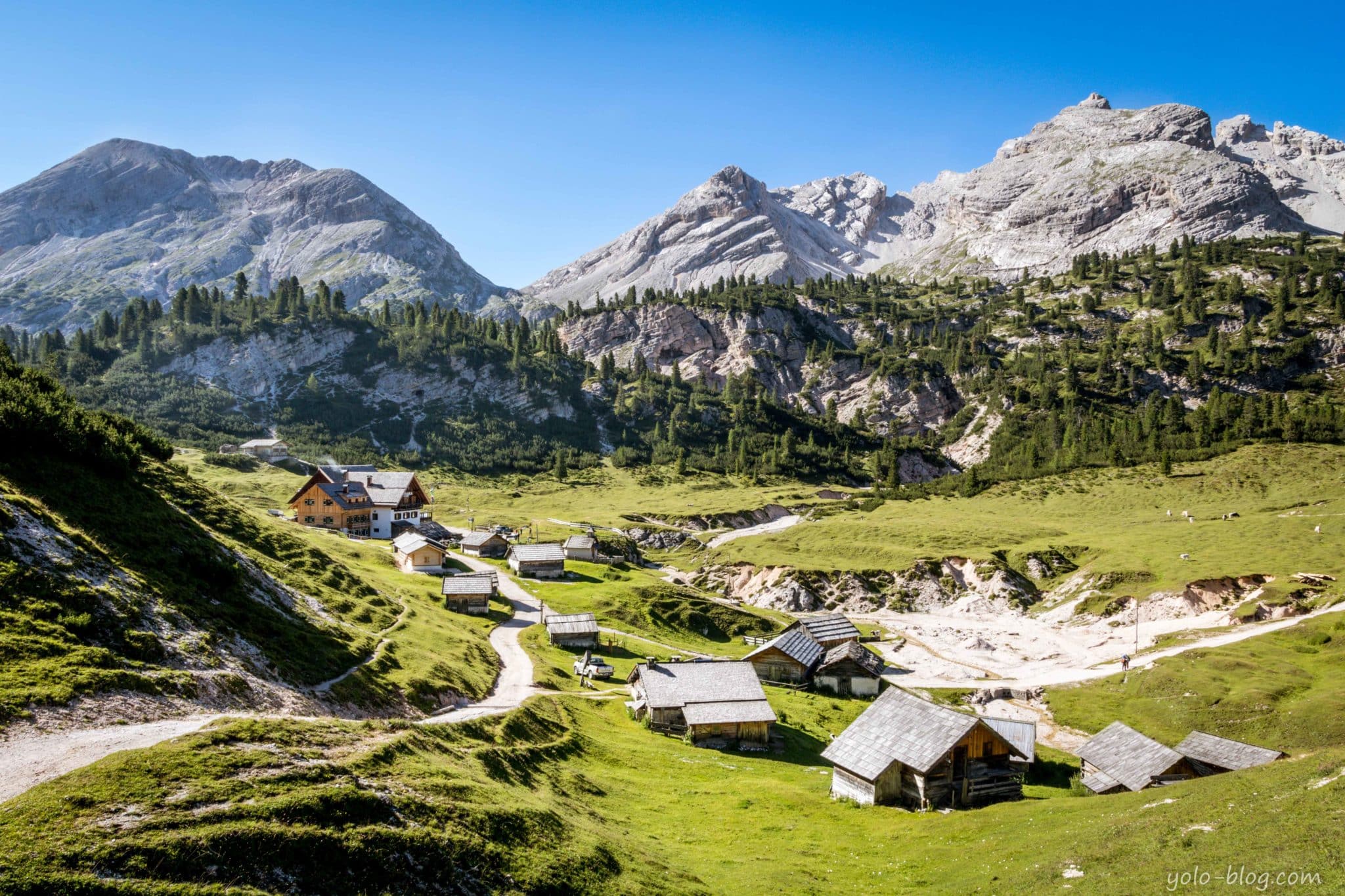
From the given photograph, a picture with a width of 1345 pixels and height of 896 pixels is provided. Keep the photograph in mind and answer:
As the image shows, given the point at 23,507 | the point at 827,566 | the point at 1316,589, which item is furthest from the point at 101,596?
the point at 1316,589

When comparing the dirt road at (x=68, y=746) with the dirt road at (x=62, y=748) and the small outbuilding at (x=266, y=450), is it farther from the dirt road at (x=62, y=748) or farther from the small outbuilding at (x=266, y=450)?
the small outbuilding at (x=266, y=450)

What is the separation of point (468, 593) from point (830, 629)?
40936 millimetres

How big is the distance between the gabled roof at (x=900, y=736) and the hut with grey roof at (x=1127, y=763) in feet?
18.4

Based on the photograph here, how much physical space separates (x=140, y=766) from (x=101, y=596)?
15645 mm

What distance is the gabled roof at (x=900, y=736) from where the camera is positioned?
4172 cm

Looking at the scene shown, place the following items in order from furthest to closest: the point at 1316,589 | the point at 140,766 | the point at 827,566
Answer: the point at 827,566 < the point at 1316,589 < the point at 140,766

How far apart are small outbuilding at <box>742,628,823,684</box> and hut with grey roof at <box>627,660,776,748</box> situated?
16377mm

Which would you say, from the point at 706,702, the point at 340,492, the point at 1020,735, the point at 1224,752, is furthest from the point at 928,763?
the point at 340,492

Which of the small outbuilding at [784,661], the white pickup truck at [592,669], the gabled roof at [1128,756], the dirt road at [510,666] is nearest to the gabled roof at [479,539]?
the dirt road at [510,666]

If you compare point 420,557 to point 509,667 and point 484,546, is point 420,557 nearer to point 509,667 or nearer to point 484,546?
point 484,546

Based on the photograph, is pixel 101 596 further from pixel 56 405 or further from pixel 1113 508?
pixel 1113 508

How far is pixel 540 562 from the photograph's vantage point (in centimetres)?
10381

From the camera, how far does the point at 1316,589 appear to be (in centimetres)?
7975

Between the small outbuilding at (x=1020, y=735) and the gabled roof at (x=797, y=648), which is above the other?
the small outbuilding at (x=1020, y=735)
